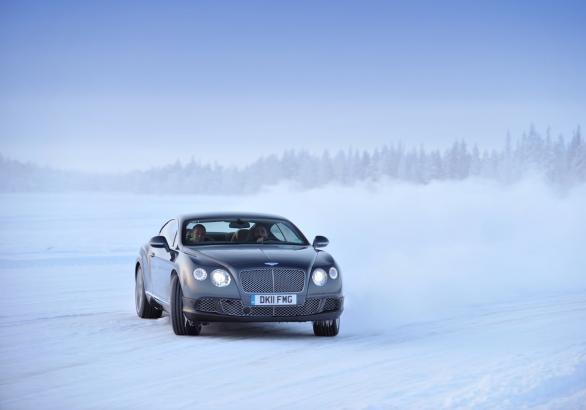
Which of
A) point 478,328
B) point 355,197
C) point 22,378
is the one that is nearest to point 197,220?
point 478,328

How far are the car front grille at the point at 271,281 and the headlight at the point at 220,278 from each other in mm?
166

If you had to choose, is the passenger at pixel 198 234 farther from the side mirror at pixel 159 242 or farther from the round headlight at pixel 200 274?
the round headlight at pixel 200 274

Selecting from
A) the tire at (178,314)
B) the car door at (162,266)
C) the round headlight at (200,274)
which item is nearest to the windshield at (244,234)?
the car door at (162,266)

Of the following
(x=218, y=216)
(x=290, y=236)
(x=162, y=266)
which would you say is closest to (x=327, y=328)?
(x=290, y=236)

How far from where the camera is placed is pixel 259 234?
13211 mm

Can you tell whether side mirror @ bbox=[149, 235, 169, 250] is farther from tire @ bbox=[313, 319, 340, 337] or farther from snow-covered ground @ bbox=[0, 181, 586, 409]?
tire @ bbox=[313, 319, 340, 337]

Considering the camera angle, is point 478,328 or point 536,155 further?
point 536,155

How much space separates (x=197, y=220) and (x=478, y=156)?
4469 inches

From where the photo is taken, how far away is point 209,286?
38.2ft

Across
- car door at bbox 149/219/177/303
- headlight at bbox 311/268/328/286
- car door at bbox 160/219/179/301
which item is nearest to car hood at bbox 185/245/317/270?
headlight at bbox 311/268/328/286

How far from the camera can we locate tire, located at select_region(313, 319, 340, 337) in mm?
12227

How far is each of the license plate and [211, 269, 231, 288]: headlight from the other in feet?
1.10

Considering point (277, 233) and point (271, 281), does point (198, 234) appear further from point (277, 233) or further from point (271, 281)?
point (271, 281)

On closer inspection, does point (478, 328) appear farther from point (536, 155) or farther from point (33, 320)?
point (536, 155)
